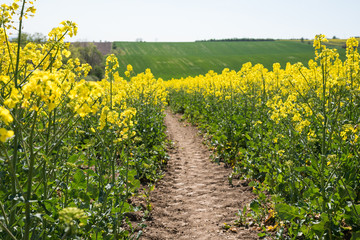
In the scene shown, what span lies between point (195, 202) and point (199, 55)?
77.7 m

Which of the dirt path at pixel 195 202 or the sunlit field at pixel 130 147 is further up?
the sunlit field at pixel 130 147

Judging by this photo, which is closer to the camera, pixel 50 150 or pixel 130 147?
pixel 50 150

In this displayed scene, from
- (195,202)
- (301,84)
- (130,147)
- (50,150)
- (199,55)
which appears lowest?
(195,202)

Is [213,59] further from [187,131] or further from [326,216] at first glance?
[326,216]

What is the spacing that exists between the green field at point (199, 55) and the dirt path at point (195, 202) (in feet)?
152

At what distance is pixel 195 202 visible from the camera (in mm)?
5523

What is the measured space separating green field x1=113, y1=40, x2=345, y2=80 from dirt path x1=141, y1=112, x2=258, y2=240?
4624cm

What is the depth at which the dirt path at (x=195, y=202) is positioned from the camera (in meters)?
4.43

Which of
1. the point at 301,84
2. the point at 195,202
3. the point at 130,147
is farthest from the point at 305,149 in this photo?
the point at 130,147

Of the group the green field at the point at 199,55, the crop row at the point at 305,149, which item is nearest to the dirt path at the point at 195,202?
the crop row at the point at 305,149

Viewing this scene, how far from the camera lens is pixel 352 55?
5789mm

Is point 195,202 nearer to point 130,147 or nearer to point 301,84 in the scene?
point 130,147

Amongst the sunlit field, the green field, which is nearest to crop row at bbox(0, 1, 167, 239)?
the sunlit field

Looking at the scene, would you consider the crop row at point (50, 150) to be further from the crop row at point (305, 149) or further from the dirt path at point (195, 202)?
the crop row at point (305, 149)
